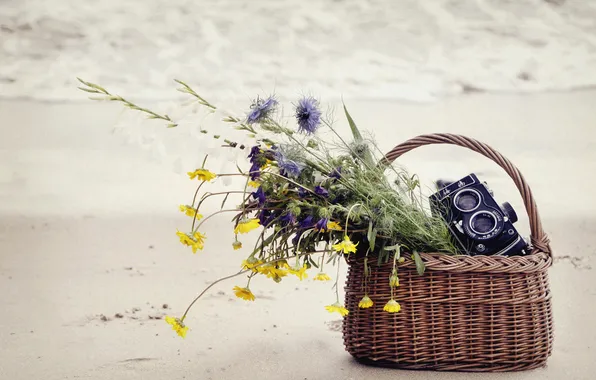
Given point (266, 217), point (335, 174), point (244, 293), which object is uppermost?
point (335, 174)

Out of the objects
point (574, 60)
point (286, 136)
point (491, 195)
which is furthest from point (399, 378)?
point (574, 60)

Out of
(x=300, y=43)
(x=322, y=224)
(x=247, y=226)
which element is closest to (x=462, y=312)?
(x=322, y=224)

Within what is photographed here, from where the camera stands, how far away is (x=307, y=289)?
230 cm

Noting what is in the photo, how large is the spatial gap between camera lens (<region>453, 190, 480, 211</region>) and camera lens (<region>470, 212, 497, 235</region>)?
0.02 metres

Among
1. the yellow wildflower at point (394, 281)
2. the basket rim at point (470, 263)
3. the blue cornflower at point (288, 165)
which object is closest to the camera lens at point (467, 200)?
the basket rim at point (470, 263)

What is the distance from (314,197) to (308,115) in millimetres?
149

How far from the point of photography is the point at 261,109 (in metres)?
1.17

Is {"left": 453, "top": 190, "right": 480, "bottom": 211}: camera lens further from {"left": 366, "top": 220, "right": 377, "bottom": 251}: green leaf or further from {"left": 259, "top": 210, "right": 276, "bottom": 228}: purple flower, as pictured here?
{"left": 259, "top": 210, "right": 276, "bottom": 228}: purple flower

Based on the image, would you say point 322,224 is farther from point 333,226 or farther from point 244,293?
point 244,293

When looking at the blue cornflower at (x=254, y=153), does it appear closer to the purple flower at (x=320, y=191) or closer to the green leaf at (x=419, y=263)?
the purple flower at (x=320, y=191)

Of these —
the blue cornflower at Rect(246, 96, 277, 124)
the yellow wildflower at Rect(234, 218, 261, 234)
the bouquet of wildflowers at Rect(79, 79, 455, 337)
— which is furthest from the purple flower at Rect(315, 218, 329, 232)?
the blue cornflower at Rect(246, 96, 277, 124)

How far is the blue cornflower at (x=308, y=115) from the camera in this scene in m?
1.19

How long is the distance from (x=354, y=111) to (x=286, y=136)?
2175mm

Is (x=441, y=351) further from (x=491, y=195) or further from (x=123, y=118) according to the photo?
(x=123, y=118)
